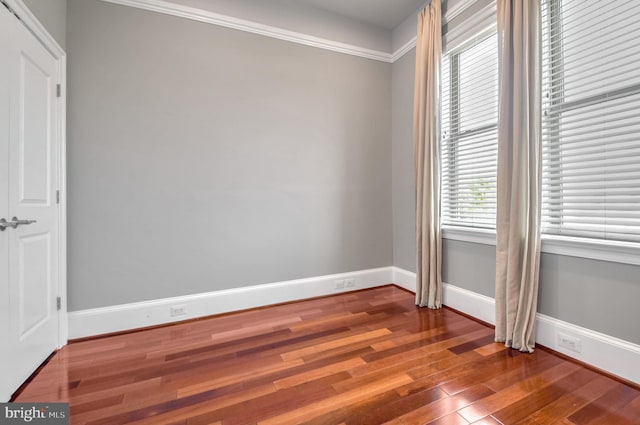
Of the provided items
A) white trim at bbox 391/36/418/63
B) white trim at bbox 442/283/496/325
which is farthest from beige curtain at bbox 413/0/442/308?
white trim at bbox 391/36/418/63

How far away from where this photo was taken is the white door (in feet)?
5.53

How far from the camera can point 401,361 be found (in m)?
2.00

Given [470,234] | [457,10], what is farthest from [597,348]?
[457,10]

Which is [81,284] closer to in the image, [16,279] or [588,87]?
[16,279]

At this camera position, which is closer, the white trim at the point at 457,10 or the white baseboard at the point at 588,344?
the white baseboard at the point at 588,344

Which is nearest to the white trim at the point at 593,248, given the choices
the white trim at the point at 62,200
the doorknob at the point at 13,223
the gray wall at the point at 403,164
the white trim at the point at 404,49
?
the gray wall at the point at 403,164

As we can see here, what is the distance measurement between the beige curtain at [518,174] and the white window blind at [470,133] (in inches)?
11.5

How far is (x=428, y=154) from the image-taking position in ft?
9.87

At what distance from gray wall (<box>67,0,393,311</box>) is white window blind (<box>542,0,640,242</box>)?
1.81 m

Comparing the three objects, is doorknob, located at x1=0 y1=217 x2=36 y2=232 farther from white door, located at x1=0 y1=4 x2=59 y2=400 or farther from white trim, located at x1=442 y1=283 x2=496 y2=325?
white trim, located at x1=442 y1=283 x2=496 y2=325

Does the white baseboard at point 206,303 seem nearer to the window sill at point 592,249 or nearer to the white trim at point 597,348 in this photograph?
the white trim at point 597,348

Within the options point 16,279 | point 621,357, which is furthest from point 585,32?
point 16,279

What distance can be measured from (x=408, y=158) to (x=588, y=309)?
217 centimetres

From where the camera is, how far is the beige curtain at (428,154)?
9.70 feet
